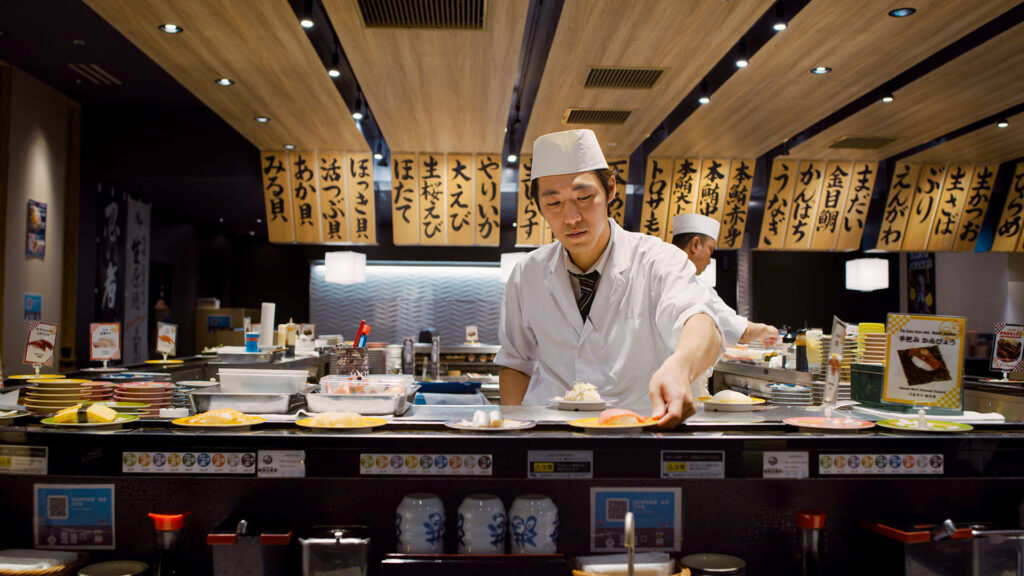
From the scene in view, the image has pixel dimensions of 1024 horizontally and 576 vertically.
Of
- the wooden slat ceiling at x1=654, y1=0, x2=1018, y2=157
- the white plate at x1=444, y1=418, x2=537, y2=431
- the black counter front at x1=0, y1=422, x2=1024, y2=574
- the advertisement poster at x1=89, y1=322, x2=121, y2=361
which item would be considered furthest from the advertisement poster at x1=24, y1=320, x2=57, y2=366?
the wooden slat ceiling at x1=654, y1=0, x2=1018, y2=157

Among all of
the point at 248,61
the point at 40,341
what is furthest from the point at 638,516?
the point at 248,61

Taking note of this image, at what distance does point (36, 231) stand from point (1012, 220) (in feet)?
30.7

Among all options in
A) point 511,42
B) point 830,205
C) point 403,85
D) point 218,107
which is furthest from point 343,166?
point 830,205

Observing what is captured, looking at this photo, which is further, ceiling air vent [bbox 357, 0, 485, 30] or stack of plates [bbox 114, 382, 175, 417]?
ceiling air vent [bbox 357, 0, 485, 30]

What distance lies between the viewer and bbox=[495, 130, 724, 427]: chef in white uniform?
1944 millimetres

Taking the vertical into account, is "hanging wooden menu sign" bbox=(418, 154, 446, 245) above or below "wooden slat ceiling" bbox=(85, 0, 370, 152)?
below

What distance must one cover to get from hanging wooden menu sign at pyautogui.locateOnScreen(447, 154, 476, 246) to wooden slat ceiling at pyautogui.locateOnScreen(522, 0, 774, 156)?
3.93 feet

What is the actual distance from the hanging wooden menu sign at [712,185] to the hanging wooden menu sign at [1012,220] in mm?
2770

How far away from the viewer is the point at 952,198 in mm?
7113

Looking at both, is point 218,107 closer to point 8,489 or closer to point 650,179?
point 650,179

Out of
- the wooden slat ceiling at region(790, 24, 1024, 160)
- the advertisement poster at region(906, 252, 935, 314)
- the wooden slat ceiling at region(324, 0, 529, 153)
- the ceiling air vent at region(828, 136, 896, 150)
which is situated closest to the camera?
the wooden slat ceiling at region(324, 0, 529, 153)

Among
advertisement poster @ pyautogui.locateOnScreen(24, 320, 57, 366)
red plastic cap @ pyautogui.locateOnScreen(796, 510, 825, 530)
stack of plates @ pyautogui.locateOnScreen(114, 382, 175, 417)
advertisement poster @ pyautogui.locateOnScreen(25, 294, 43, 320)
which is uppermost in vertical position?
advertisement poster @ pyautogui.locateOnScreen(25, 294, 43, 320)

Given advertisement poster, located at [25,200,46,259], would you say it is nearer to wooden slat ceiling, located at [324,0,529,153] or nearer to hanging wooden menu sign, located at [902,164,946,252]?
wooden slat ceiling, located at [324,0,529,153]

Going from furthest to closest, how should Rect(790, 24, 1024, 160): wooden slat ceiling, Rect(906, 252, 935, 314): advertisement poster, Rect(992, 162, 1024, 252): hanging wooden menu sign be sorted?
Rect(906, 252, 935, 314): advertisement poster
Rect(992, 162, 1024, 252): hanging wooden menu sign
Rect(790, 24, 1024, 160): wooden slat ceiling
